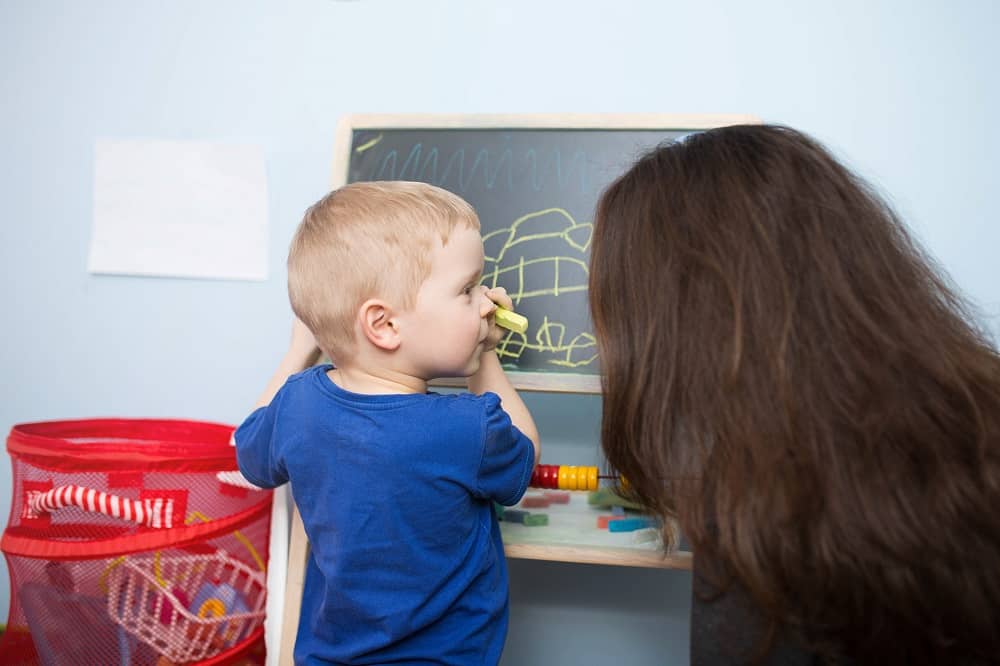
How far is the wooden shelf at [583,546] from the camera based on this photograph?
1080 mm

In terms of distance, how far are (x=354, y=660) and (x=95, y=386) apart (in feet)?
3.79

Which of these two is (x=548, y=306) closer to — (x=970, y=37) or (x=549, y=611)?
(x=549, y=611)

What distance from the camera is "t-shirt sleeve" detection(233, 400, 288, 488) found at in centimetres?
104

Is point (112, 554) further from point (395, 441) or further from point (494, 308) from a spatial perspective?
point (494, 308)

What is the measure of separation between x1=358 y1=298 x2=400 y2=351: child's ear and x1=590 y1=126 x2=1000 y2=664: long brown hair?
285 millimetres

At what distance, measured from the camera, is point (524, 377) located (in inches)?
49.4

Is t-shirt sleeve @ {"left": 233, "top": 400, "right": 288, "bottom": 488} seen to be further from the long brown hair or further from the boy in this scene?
the long brown hair

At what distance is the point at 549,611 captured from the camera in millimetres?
1557

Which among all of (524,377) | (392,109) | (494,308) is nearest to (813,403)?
(494,308)

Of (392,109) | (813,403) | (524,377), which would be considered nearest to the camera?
(813,403)

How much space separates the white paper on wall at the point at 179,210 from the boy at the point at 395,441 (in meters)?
0.72

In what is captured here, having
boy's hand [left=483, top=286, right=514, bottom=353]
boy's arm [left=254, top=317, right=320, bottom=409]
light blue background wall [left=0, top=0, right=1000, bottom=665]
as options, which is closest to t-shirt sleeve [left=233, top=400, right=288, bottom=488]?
boy's arm [left=254, top=317, right=320, bottom=409]

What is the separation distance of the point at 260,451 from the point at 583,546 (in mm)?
486

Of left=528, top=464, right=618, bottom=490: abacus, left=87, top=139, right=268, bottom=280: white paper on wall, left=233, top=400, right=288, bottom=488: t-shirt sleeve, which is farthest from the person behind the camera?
left=87, top=139, right=268, bottom=280: white paper on wall
